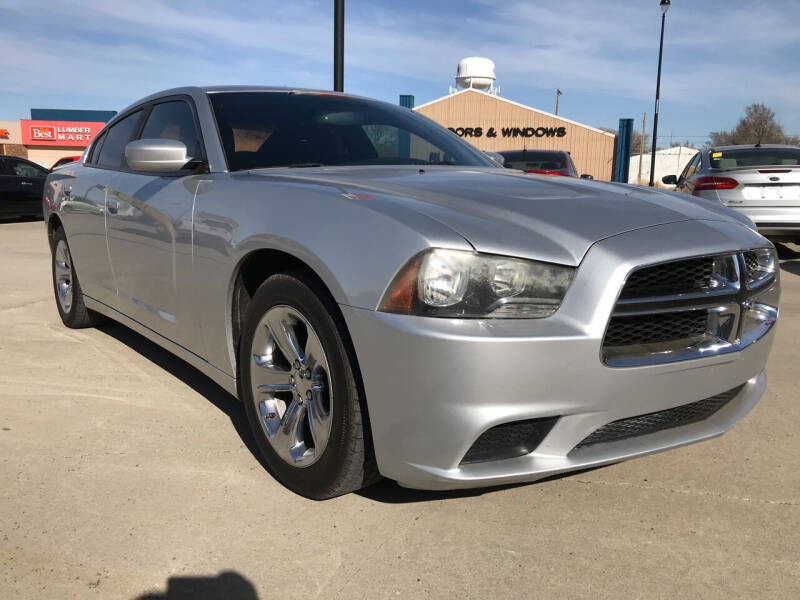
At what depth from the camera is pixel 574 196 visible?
8.17ft

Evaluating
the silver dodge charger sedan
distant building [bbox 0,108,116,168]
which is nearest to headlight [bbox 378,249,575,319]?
the silver dodge charger sedan

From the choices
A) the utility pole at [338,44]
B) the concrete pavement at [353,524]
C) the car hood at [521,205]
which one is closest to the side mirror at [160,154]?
the car hood at [521,205]

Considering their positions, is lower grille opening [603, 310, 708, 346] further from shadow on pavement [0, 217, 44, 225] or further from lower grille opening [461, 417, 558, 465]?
shadow on pavement [0, 217, 44, 225]

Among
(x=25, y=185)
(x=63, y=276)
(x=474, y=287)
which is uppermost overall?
(x=474, y=287)

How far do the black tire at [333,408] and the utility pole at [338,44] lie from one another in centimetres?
626

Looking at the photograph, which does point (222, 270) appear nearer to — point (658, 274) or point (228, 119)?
point (228, 119)

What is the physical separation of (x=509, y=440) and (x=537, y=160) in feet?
29.8

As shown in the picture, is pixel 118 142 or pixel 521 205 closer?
pixel 521 205

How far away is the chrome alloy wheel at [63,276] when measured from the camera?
15.8ft

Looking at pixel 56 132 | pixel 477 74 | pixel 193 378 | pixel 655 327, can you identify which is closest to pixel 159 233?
pixel 193 378

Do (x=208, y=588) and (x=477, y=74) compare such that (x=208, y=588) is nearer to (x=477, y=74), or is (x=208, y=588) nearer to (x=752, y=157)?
(x=752, y=157)

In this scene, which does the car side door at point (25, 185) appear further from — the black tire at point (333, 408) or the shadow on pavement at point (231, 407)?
the black tire at point (333, 408)

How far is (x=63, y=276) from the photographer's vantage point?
16.4 feet

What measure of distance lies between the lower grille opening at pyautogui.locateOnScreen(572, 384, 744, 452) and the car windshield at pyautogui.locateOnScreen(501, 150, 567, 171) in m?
8.40
